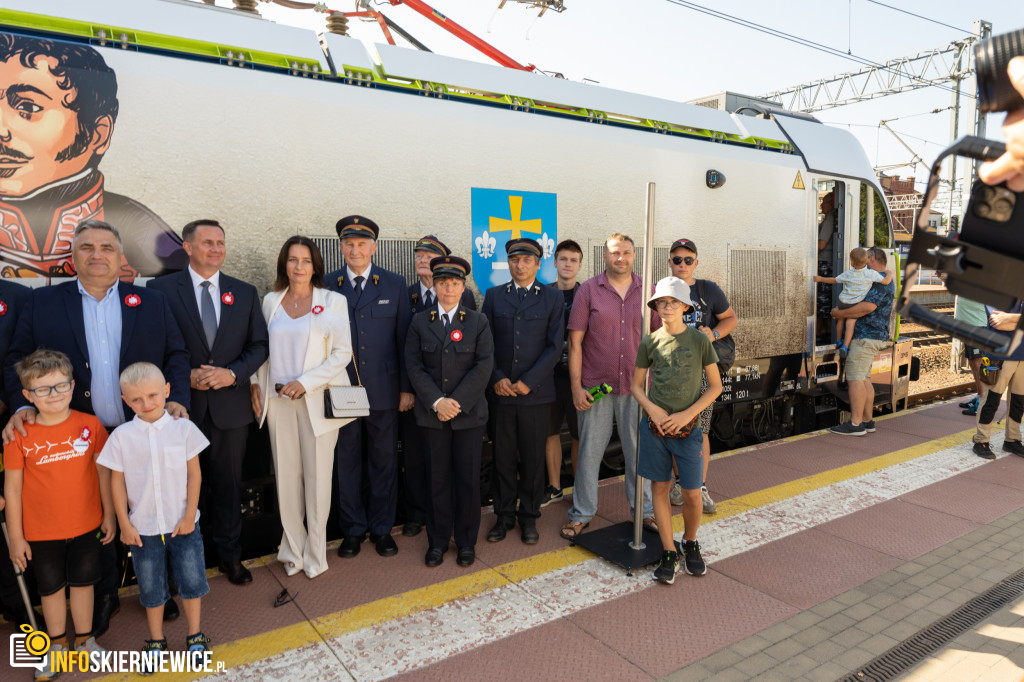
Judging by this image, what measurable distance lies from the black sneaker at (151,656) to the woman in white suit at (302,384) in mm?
797

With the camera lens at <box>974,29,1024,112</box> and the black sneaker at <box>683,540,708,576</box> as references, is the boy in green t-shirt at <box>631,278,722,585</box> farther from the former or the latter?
the camera lens at <box>974,29,1024,112</box>

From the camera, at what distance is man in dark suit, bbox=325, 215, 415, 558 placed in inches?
147

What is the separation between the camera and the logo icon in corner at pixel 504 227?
4.31 m

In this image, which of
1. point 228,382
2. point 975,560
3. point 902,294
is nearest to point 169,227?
point 228,382

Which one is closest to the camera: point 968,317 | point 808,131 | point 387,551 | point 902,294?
point 902,294

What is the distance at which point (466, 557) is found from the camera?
3658 mm

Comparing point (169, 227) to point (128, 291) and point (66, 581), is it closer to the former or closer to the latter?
point (128, 291)

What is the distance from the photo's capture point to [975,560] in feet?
12.7

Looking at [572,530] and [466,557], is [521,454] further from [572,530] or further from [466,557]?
[466,557]

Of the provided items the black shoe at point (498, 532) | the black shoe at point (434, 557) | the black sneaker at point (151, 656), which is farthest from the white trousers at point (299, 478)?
the black shoe at point (498, 532)

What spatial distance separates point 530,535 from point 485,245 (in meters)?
1.93

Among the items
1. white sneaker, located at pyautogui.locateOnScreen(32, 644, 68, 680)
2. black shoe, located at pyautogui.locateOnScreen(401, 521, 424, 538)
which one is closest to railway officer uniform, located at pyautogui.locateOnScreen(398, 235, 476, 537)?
black shoe, located at pyautogui.locateOnScreen(401, 521, 424, 538)

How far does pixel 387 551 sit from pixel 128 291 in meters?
1.99

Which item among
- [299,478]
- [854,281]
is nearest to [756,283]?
[854,281]
